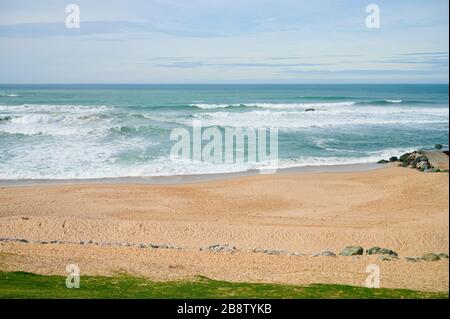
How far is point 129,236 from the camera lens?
40.2ft

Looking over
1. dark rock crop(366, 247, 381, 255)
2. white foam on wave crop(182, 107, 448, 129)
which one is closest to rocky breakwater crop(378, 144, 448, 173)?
dark rock crop(366, 247, 381, 255)

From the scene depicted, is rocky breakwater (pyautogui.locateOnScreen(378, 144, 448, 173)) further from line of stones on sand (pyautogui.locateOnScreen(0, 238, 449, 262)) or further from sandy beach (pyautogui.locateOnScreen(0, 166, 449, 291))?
line of stones on sand (pyautogui.locateOnScreen(0, 238, 449, 262))

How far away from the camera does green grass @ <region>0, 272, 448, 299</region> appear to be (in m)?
7.36

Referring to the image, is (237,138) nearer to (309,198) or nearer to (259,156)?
(259,156)

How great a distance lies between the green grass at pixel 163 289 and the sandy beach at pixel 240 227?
0.61 meters

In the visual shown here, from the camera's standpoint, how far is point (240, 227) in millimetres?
12789

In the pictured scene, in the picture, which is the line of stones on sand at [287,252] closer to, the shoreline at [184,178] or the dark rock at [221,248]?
the dark rock at [221,248]

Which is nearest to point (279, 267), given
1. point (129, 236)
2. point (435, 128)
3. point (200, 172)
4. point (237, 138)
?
point (129, 236)

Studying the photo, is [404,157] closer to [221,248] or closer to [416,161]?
[416,161]

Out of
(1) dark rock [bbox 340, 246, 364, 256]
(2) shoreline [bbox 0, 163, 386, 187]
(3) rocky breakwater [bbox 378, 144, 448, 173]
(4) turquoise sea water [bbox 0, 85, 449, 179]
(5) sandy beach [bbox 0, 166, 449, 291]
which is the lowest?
(1) dark rock [bbox 340, 246, 364, 256]

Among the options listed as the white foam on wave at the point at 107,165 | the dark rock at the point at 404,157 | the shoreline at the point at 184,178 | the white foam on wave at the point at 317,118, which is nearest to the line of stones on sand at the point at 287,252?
the shoreline at the point at 184,178

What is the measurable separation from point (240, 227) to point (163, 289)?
4.96 metres

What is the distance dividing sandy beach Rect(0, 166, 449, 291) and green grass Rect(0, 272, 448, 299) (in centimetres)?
61
